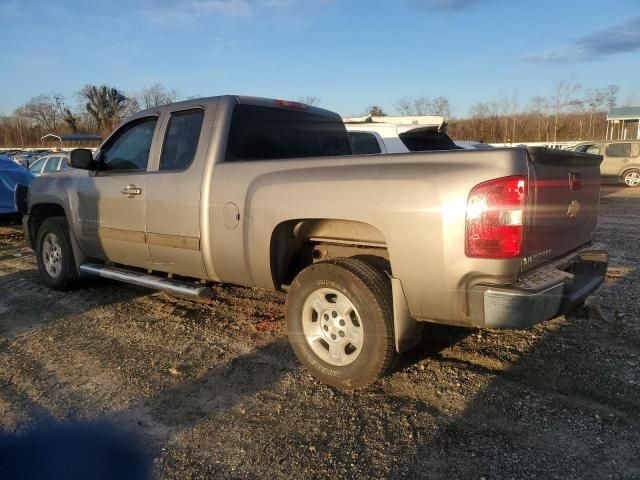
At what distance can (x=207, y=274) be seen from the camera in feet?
14.3

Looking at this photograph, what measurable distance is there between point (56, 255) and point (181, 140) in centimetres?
269

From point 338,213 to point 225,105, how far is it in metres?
1.63

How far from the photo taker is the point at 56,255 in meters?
6.18

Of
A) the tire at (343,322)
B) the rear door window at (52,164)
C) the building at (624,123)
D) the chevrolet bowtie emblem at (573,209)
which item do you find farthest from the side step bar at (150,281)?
the building at (624,123)

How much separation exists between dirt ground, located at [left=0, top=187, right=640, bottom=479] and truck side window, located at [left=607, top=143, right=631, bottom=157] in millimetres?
16635

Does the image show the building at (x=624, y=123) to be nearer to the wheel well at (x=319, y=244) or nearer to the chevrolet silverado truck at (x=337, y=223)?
the chevrolet silverado truck at (x=337, y=223)

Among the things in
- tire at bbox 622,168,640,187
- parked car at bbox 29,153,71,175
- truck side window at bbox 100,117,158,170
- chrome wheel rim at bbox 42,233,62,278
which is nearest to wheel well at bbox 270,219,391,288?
truck side window at bbox 100,117,158,170

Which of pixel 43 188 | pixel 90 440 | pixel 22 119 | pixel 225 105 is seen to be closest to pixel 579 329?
pixel 225 105

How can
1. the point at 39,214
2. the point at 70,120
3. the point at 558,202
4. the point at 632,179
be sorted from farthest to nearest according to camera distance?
the point at 70,120 < the point at 632,179 < the point at 39,214 < the point at 558,202

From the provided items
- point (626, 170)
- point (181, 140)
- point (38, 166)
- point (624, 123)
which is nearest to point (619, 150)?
point (626, 170)

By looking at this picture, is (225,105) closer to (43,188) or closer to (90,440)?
(90,440)

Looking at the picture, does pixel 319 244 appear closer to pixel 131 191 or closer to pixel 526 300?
pixel 526 300

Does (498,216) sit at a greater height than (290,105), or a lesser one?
lesser

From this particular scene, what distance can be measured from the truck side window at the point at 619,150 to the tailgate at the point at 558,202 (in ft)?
59.5
